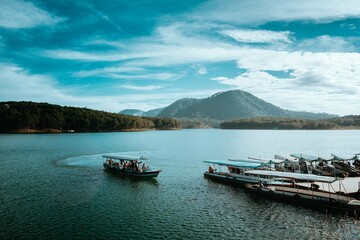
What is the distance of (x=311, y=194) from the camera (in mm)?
46406

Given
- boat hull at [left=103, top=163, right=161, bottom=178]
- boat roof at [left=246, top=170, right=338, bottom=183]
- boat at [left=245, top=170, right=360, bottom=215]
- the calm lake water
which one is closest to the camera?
the calm lake water

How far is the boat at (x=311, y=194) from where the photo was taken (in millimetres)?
42375

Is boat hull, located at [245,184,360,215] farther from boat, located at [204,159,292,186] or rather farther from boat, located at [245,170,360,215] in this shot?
boat, located at [204,159,292,186]

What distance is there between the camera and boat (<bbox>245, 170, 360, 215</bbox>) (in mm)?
42375

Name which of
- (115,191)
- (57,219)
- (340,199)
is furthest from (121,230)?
(340,199)

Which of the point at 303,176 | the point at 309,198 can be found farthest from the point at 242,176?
the point at 309,198

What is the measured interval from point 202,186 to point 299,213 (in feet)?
69.2

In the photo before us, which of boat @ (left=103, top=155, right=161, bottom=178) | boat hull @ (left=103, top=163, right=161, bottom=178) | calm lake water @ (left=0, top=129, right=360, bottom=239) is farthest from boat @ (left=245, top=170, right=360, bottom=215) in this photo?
boat @ (left=103, top=155, right=161, bottom=178)

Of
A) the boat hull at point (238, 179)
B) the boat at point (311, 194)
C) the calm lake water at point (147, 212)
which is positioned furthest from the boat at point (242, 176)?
the calm lake water at point (147, 212)

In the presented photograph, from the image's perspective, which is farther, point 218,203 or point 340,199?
point 218,203

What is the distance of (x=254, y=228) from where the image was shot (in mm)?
36094

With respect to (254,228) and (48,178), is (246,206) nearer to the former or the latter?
(254,228)

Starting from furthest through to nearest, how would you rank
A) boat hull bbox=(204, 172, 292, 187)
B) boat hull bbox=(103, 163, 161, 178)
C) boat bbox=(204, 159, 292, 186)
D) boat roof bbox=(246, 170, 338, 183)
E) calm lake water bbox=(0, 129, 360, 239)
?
boat hull bbox=(103, 163, 161, 178), boat bbox=(204, 159, 292, 186), boat hull bbox=(204, 172, 292, 187), boat roof bbox=(246, 170, 338, 183), calm lake water bbox=(0, 129, 360, 239)

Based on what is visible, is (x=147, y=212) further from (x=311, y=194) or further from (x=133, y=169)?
(x=133, y=169)
